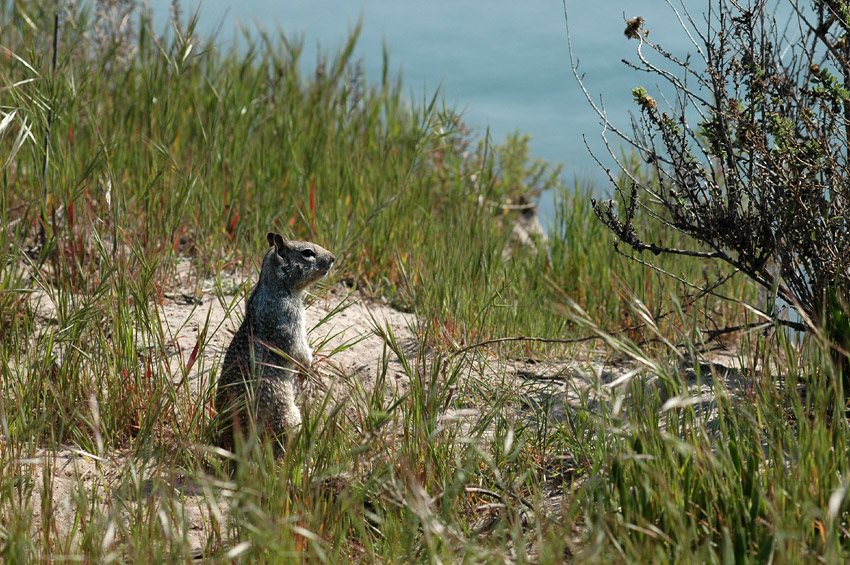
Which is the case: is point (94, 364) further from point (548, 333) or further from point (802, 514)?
point (802, 514)

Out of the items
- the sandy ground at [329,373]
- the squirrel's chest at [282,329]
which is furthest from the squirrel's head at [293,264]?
the sandy ground at [329,373]

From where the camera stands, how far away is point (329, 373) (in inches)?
174

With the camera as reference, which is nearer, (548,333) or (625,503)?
(625,503)

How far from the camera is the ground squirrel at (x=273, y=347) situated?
3623 mm

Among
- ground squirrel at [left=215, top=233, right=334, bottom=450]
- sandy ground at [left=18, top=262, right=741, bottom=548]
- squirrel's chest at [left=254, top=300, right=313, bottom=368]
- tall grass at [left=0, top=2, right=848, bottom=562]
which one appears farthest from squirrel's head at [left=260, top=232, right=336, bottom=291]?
tall grass at [left=0, top=2, right=848, bottom=562]

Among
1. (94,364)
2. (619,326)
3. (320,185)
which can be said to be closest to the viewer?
(94,364)

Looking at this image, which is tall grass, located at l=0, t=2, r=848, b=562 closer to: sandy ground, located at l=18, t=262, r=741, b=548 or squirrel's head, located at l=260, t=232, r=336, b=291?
sandy ground, located at l=18, t=262, r=741, b=548

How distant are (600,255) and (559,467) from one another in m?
2.78

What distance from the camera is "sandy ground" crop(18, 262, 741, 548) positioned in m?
3.29

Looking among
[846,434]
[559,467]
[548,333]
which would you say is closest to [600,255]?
[548,333]

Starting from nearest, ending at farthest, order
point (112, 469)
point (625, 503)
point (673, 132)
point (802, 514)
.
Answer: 1. point (802, 514)
2. point (625, 503)
3. point (112, 469)
4. point (673, 132)

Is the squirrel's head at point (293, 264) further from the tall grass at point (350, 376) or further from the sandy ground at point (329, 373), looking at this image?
the tall grass at point (350, 376)

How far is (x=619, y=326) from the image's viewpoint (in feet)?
19.0

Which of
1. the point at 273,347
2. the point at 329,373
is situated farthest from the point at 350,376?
the point at 273,347
